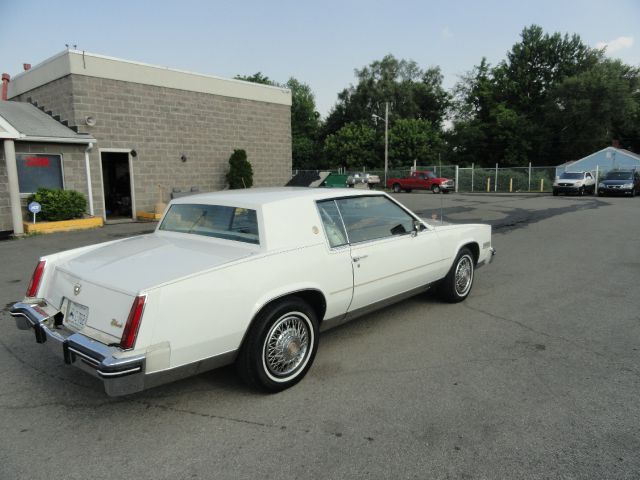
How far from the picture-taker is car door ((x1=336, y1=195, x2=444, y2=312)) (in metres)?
4.01

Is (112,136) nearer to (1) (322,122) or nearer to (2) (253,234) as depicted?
(2) (253,234)

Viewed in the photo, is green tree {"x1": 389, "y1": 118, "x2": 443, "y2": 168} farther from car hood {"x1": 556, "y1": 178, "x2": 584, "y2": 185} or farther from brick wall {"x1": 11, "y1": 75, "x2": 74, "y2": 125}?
brick wall {"x1": 11, "y1": 75, "x2": 74, "y2": 125}

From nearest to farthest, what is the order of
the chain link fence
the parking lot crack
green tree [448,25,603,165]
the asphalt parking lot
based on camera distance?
the asphalt parking lot
the parking lot crack
the chain link fence
green tree [448,25,603,165]

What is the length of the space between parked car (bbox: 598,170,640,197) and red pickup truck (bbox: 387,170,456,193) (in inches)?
354

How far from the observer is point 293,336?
340cm

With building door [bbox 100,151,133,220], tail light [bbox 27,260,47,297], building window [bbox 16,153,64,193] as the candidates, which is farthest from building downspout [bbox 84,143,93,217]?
tail light [bbox 27,260,47,297]

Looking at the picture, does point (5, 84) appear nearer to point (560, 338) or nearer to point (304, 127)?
point (560, 338)

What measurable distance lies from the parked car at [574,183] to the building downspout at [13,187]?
1004 inches

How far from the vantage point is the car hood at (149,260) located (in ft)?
9.52

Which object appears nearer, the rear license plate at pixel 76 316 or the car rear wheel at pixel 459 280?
the rear license plate at pixel 76 316

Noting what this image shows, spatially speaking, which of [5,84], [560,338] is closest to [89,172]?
[5,84]

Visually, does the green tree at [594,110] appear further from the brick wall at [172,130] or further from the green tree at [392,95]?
the brick wall at [172,130]

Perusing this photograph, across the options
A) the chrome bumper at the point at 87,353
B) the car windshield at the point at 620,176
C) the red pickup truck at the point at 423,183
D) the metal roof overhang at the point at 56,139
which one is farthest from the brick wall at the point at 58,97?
the car windshield at the point at 620,176

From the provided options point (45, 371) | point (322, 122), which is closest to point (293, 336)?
point (45, 371)
